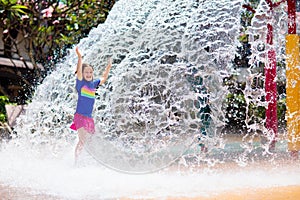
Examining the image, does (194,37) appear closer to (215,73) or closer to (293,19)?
(215,73)

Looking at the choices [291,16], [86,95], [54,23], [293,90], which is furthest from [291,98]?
[54,23]

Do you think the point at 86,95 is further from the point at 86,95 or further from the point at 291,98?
the point at 291,98

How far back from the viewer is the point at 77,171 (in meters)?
6.28

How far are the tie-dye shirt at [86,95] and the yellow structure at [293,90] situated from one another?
10.4 ft

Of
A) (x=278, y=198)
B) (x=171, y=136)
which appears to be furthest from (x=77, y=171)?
(x=278, y=198)

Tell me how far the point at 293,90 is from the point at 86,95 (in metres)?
3.37

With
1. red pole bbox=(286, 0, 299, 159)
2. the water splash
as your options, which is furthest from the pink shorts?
red pole bbox=(286, 0, 299, 159)

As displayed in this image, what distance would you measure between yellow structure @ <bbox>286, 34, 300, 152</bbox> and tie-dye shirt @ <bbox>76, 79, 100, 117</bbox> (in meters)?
3.17

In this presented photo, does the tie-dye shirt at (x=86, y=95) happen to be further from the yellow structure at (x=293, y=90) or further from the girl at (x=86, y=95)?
the yellow structure at (x=293, y=90)

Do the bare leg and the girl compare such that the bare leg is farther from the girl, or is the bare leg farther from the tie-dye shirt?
the tie-dye shirt

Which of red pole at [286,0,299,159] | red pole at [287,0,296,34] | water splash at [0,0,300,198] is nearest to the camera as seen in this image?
water splash at [0,0,300,198]

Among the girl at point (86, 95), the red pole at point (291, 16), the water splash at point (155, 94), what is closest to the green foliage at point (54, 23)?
the red pole at point (291, 16)

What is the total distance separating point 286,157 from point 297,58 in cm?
149

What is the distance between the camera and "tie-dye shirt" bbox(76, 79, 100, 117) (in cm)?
598
